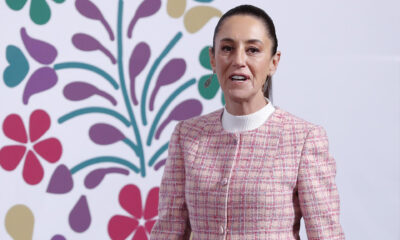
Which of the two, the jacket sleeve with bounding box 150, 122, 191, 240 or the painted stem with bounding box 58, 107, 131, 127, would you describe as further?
the painted stem with bounding box 58, 107, 131, 127

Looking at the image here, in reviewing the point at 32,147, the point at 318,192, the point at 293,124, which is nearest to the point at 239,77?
the point at 293,124

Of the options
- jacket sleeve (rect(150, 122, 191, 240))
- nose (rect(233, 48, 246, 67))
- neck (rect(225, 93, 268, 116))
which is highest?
nose (rect(233, 48, 246, 67))

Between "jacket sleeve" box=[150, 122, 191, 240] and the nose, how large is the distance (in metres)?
0.23

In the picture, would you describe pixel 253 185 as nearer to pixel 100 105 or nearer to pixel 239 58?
pixel 239 58

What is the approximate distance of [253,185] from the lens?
3.52 feet

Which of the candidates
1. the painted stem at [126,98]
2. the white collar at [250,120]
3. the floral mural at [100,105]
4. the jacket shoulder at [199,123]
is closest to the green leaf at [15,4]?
the floral mural at [100,105]

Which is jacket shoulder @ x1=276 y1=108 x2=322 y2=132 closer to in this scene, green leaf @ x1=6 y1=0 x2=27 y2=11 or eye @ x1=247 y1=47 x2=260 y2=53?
eye @ x1=247 y1=47 x2=260 y2=53

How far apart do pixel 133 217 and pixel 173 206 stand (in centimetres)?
89

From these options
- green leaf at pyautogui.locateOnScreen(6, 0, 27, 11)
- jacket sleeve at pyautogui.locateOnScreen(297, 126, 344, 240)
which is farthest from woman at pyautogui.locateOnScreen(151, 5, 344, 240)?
green leaf at pyautogui.locateOnScreen(6, 0, 27, 11)

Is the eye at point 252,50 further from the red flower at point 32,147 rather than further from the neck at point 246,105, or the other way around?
the red flower at point 32,147

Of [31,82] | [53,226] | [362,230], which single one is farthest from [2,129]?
[362,230]

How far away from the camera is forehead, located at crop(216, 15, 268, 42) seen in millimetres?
1115

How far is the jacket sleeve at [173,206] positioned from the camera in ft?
3.84

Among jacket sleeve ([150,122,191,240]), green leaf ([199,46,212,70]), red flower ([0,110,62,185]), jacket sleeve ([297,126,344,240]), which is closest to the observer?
jacket sleeve ([297,126,344,240])
